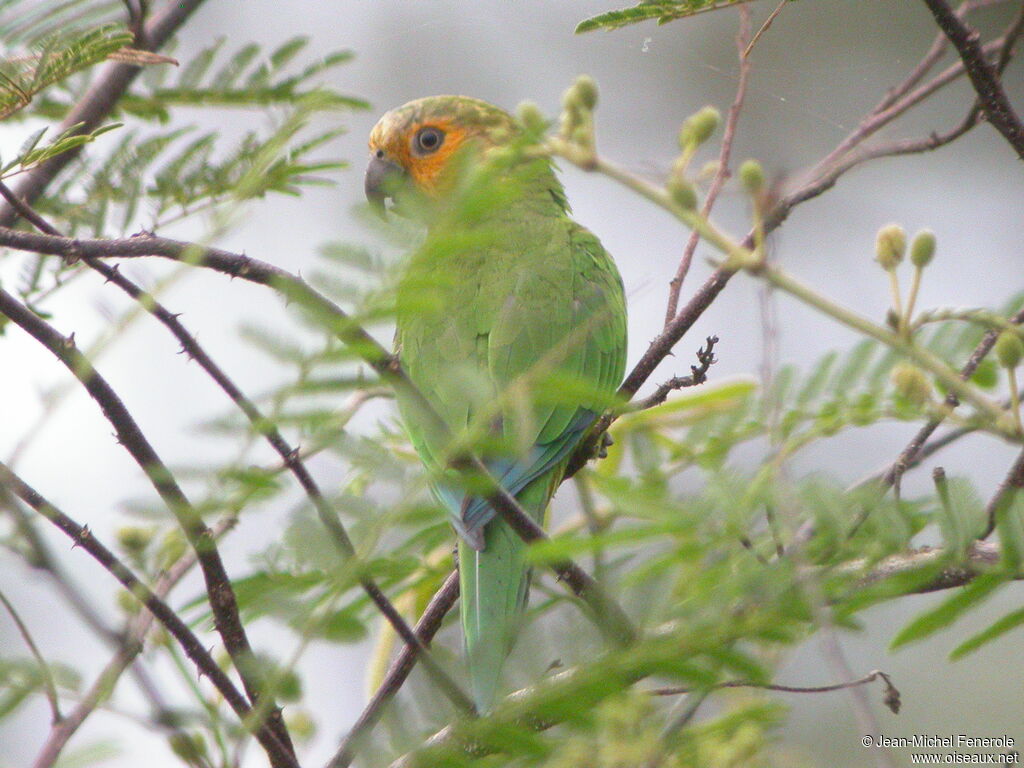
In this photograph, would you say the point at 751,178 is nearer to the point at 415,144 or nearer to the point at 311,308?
the point at 311,308

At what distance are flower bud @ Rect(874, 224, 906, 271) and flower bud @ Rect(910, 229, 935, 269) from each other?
0.05 feet

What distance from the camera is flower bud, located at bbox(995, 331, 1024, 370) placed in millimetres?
1034

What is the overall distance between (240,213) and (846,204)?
7369mm

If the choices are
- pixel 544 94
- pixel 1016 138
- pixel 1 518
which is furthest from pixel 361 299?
pixel 544 94

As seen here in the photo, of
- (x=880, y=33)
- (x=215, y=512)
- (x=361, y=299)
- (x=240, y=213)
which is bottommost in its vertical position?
(x=215, y=512)

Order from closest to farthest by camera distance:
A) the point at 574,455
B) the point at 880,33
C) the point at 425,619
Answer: the point at 425,619 < the point at 574,455 < the point at 880,33

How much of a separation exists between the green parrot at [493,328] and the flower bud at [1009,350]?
0.39 m

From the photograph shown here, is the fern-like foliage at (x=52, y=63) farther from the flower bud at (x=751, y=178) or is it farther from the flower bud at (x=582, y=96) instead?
the flower bud at (x=751, y=178)

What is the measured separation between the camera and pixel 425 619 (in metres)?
2.11

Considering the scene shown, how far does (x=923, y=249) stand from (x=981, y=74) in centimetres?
54

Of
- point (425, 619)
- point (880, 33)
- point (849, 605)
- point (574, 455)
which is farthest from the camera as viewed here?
point (880, 33)

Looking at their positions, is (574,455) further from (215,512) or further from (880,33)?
(880,33)

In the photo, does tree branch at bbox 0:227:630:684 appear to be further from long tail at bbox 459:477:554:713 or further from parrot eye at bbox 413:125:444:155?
parrot eye at bbox 413:125:444:155

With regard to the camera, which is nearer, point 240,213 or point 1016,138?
point 240,213
